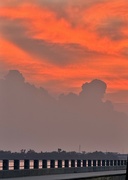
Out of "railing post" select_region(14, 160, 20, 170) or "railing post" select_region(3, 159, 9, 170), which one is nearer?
"railing post" select_region(3, 159, 9, 170)

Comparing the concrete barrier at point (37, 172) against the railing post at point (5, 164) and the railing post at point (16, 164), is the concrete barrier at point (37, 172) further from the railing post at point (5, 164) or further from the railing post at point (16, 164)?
the railing post at point (5, 164)

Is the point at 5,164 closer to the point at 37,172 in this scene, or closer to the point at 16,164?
the point at 16,164

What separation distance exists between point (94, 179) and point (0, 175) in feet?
22.3

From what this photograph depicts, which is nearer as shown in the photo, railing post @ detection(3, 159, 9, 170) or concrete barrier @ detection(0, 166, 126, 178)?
concrete barrier @ detection(0, 166, 126, 178)

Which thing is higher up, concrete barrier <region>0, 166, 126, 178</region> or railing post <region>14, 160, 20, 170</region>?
railing post <region>14, 160, 20, 170</region>

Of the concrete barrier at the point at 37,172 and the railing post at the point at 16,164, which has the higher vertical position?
the railing post at the point at 16,164

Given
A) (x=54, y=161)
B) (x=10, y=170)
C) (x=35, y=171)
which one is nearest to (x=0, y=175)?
(x=10, y=170)

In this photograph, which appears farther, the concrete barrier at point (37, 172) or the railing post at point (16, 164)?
the railing post at point (16, 164)

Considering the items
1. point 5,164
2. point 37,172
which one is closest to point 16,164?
point 5,164

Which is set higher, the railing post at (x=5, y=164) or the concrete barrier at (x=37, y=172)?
the railing post at (x=5, y=164)

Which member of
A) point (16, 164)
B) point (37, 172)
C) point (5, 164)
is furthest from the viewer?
point (37, 172)

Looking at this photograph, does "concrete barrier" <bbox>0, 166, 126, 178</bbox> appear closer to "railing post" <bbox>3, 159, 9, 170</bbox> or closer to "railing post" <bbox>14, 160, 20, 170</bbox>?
"railing post" <bbox>14, 160, 20, 170</bbox>

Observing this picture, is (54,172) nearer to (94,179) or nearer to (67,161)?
(67,161)

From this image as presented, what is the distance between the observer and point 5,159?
1714 inches
